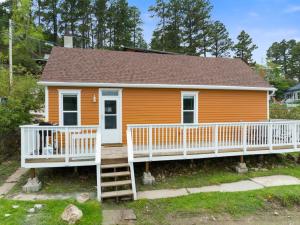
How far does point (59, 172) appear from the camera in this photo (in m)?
8.83

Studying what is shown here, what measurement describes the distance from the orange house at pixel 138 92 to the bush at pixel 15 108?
2.03 meters

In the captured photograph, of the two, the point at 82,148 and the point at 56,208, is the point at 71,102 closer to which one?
the point at 82,148

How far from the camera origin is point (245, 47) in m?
41.9

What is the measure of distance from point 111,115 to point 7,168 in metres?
4.16

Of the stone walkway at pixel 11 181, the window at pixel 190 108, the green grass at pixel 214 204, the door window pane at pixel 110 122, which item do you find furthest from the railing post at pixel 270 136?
the stone walkway at pixel 11 181

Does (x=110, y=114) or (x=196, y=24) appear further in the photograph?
(x=196, y=24)

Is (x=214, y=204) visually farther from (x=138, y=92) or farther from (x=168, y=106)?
(x=138, y=92)

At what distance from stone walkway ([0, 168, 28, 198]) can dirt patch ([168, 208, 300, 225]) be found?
4606mm

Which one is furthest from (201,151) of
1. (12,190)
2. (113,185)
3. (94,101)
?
(12,190)

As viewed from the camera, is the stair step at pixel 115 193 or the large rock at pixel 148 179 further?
the large rock at pixel 148 179

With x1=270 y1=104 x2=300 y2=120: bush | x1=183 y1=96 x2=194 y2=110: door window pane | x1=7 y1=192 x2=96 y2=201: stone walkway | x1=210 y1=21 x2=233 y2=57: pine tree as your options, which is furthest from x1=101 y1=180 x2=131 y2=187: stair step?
x1=210 y1=21 x2=233 y2=57: pine tree

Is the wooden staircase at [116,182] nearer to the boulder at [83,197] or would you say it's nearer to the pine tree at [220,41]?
the boulder at [83,197]

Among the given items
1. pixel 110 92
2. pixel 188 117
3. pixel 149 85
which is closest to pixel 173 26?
pixel 188 117

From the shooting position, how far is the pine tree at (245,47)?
41.8m
